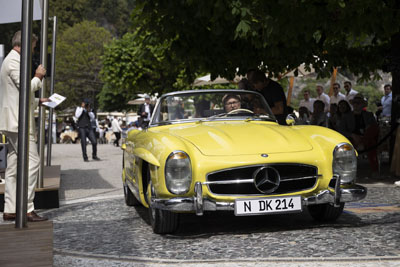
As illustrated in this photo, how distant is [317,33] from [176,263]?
23.4 ft

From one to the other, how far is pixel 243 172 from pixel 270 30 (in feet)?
11.3

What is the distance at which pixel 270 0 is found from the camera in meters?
9.05

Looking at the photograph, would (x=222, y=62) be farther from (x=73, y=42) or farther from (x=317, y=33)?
(x=73, y=42)

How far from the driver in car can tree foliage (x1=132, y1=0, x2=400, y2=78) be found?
5.43ft

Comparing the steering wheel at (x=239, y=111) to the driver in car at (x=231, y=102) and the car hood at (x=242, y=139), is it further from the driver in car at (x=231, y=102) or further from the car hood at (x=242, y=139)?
the car hood at (x=242, y=139)

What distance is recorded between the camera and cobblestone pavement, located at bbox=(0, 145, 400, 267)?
4.80m

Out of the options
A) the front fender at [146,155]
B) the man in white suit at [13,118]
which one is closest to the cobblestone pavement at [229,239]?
the man in white suit at [13,118]

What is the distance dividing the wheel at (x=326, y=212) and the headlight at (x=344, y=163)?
37cm

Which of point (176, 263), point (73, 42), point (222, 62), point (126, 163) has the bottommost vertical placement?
point (176, 263)

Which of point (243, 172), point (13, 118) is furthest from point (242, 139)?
point (13, 118)

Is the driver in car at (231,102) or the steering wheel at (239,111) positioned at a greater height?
the driver in car at (231,102)

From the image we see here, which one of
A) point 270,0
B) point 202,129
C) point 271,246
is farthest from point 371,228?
point 270,0

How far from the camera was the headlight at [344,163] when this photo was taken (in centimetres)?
595

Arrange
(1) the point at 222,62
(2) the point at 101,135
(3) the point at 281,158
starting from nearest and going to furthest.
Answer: (3) the point at 281,158
(1) the point at 222,62
(2) the point at 101,135
